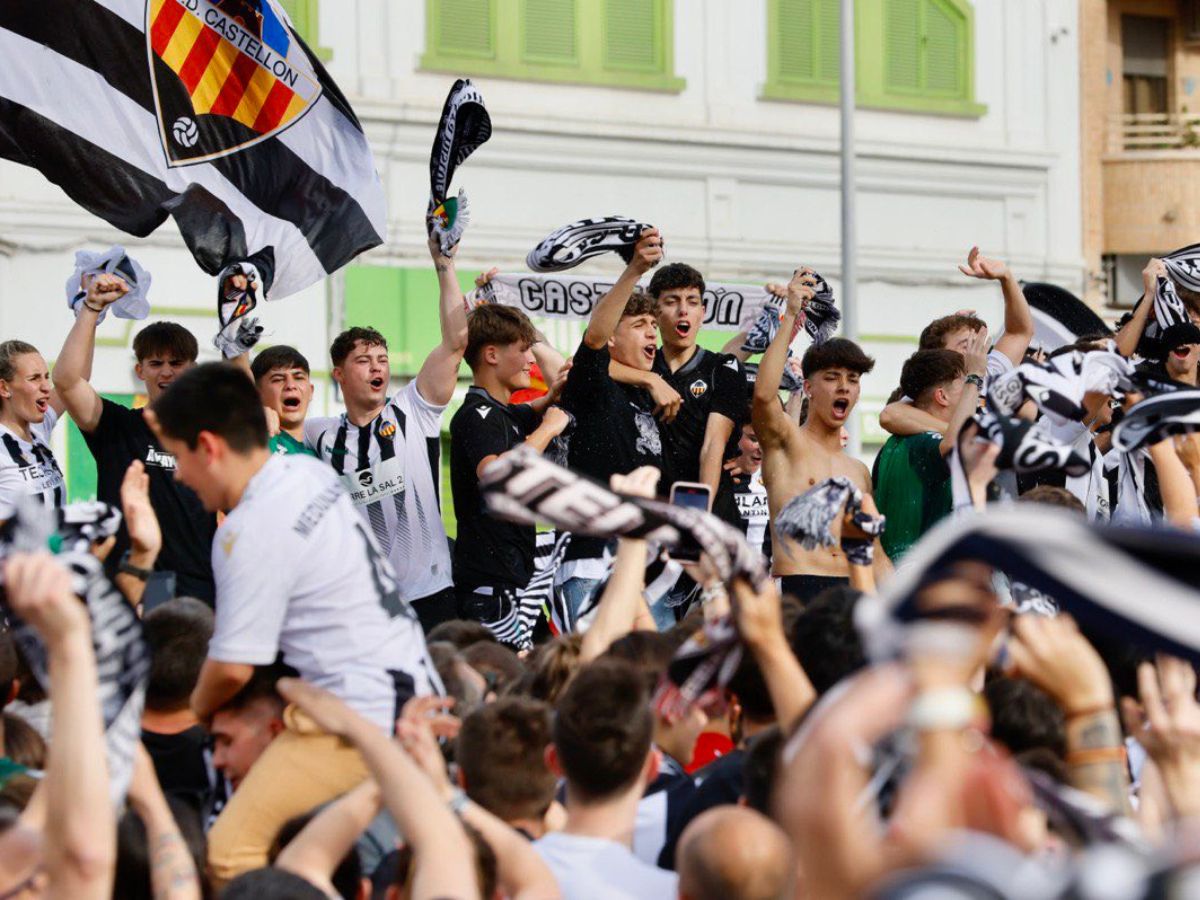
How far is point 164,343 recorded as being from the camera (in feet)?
26.8

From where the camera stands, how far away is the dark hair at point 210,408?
4.91m

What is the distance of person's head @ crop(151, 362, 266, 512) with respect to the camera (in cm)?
491

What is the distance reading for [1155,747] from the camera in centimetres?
356

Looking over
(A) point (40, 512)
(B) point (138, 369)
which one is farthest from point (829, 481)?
(A) point (40, 512)

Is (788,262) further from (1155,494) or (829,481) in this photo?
(829,481)

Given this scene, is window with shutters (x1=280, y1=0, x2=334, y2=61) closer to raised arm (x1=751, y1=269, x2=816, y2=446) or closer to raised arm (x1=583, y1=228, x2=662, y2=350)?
raised arm (x1=751, y1=269, x2=816, y2=446)

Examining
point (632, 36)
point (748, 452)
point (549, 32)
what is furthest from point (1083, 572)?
point (632, 36)

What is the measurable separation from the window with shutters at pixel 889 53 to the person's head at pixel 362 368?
1482 cm

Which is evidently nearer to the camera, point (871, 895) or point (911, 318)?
point (871, 895)

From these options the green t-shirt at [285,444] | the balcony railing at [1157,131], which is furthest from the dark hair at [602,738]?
the balcony railing at [1157,131]

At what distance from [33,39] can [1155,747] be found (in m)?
6.47

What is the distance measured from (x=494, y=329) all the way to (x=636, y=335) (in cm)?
62

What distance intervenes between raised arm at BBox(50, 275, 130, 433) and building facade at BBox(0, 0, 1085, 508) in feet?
33.8

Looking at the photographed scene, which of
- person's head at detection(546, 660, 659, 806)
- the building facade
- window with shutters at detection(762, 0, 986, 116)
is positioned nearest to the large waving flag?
person's head at detection(546, 660, 659, 806)
